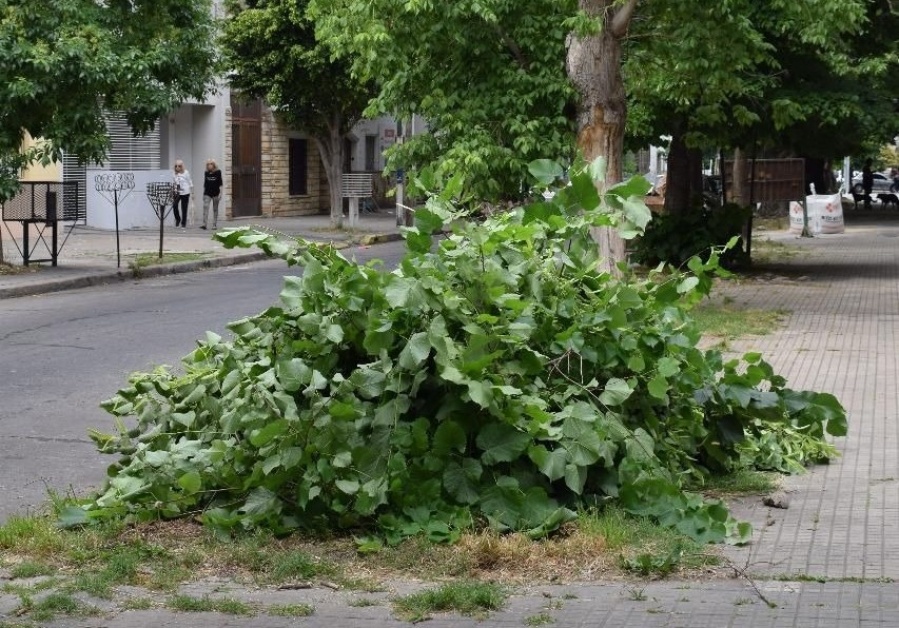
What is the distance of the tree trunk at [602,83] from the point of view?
48.4ft

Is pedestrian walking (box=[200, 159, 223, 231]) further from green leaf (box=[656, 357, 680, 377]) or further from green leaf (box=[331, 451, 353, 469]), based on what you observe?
green leaf (box=[331, 451, 353, 469])

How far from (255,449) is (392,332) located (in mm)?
833

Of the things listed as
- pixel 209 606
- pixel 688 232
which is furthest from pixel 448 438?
pixel 688 232

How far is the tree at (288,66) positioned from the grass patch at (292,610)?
83.9 feet

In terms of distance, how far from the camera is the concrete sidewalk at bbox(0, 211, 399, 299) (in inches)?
804

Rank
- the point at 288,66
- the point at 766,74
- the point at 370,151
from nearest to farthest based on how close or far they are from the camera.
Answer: the point at 766,74 < the point at 288,66 < the point at 370,151

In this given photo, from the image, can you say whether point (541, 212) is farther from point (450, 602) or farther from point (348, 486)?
point (450, 602)

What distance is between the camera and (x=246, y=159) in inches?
1594

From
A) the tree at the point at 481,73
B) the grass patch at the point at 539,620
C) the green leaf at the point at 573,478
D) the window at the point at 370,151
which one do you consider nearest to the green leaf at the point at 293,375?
the green leaf at the point at 573,478

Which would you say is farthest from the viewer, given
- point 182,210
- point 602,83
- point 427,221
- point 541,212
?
point 182,210

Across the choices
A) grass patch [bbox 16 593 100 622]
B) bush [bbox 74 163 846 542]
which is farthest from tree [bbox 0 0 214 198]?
grass patch [bbox 16 593 100 622]

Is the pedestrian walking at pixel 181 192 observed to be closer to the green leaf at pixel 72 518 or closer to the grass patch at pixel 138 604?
the green leaf at pixel 72 518

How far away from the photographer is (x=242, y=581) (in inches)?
237

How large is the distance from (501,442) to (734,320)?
10306 millimetres
